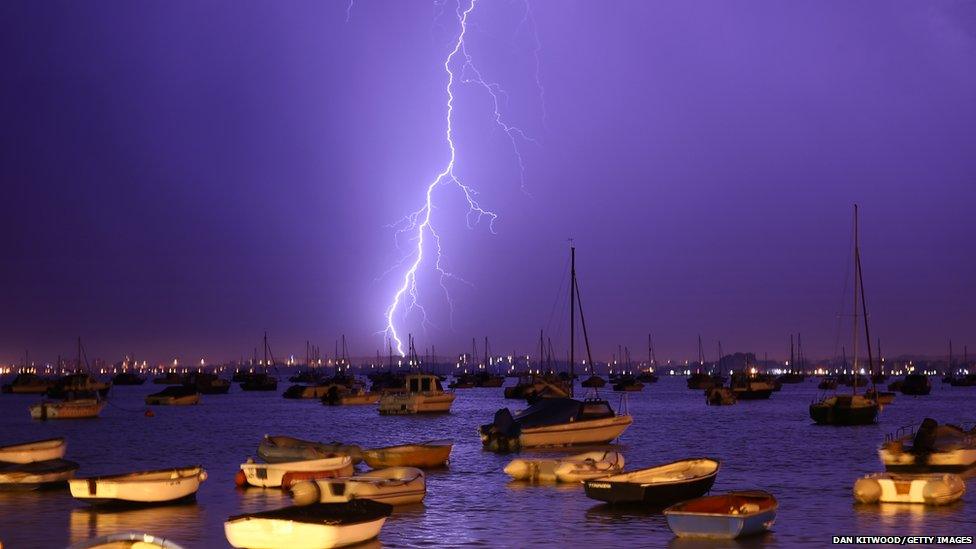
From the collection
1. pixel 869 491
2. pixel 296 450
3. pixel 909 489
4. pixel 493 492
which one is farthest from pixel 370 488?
pixel 909 489

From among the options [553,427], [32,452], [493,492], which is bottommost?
[493,492]

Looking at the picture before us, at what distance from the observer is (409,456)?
1508 inches

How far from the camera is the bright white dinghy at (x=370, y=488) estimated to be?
1040 inches

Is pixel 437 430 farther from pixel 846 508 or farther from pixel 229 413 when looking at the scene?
pixel 846 508

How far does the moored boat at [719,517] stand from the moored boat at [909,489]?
5.95 m

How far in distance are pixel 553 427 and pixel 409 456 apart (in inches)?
428

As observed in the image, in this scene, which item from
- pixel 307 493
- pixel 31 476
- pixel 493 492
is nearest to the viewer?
pixel 307 493

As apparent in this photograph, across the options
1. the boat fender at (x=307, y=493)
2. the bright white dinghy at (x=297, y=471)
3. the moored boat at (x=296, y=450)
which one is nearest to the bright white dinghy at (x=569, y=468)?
the moored boat at (x=296, y=450)

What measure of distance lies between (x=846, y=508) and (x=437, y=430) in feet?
144

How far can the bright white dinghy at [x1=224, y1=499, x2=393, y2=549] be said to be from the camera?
2059 cm

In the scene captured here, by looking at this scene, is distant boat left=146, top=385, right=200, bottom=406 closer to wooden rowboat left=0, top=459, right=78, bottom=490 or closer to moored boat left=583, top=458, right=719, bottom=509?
wooden rowboat left=0, top=459, right=78, bottom=490

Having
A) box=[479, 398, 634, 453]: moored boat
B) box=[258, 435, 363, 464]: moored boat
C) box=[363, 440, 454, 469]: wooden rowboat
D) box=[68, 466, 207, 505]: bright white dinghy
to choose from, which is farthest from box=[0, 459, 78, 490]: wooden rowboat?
box=[479, 398, 634, 453]: moored boat

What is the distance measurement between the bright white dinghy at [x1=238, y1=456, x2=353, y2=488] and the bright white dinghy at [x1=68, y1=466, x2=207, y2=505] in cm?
303

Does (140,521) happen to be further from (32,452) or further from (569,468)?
(569,468)
